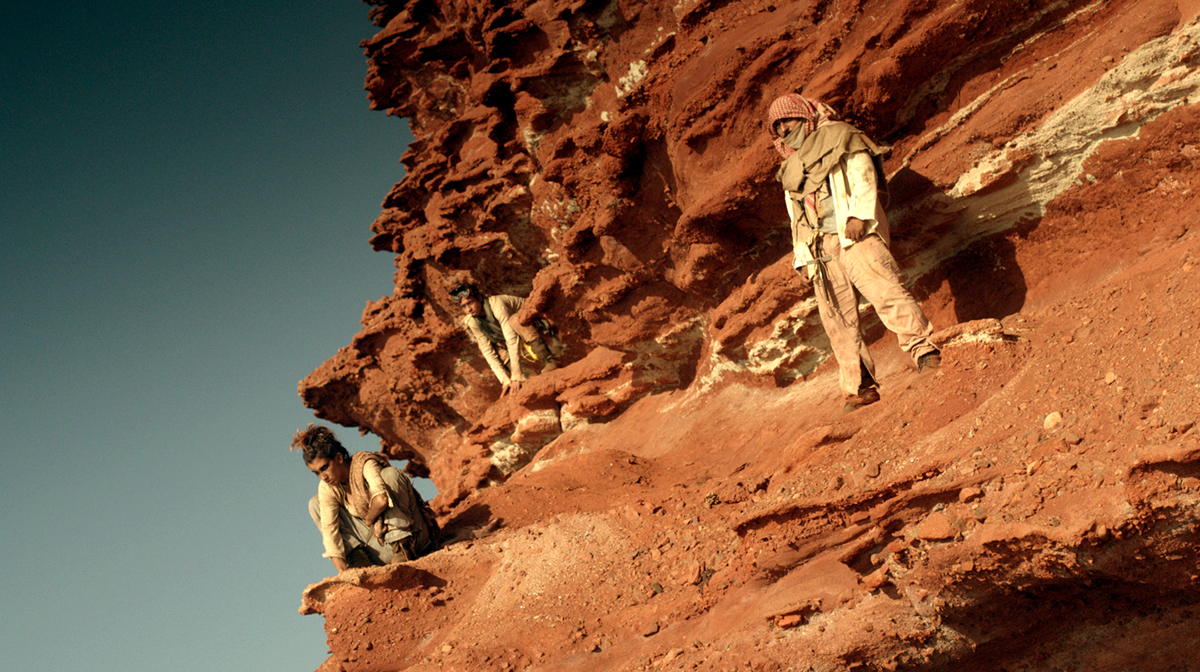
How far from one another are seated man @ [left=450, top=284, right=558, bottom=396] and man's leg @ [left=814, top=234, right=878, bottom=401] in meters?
5.20

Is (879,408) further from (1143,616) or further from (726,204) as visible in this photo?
(726,204)

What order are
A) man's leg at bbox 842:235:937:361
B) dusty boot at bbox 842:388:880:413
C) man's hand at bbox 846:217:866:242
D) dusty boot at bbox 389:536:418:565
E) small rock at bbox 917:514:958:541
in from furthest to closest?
dusty boot at bbox 389:536:418:565 < dusty boot at bbox 842:388:880:413 < man's hand at bbox 846:217:866:242 < man's leg at bbox 842:235:937:361 < small rock at bbox 917:514:958:541

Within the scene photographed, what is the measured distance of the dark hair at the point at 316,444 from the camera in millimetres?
6742

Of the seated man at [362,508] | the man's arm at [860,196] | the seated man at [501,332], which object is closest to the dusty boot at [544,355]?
the seated man at [501,332]

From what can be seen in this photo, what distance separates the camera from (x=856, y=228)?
4934mm

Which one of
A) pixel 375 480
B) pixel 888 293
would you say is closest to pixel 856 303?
pixel 888 293

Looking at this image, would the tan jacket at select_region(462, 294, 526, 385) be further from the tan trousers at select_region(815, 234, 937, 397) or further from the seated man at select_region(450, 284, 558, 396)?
the tan trousers at select_region(815, 234, 937, 397)

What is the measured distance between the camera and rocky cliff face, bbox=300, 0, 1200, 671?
3404 mm

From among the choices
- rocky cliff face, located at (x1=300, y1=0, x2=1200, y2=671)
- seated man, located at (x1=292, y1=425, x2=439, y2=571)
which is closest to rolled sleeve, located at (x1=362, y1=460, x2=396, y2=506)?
seated man, located at (x1=292, y1=425, x2=439, y2=571)

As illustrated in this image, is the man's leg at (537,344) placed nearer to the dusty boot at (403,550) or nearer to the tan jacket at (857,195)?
the dusty boot at (403,550)

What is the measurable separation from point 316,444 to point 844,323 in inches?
181

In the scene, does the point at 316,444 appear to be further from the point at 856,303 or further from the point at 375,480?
the point at 856,303

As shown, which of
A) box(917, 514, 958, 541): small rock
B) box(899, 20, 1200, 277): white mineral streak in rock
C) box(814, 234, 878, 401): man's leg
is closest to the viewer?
box(917, 514, 958, 541): small rock

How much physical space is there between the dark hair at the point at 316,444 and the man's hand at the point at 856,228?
4756mm
